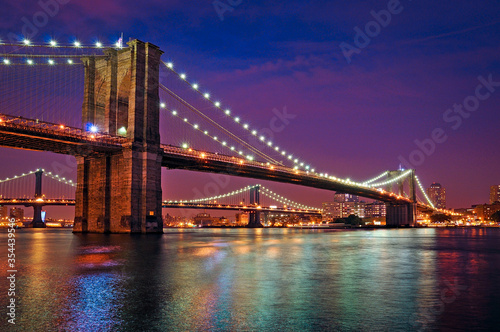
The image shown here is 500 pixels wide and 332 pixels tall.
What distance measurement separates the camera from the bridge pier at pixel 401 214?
125400mm

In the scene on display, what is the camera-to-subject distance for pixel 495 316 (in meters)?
7.97

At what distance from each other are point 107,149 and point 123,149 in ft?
5.57

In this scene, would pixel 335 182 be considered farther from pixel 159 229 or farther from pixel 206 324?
pixel 206 324

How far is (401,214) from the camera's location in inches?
5022

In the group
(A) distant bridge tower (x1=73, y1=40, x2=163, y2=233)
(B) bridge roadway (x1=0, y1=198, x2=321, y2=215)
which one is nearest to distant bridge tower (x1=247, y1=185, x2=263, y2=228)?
(B) bridge roadway (x1=0, y1=198, x2=321, y2=215)

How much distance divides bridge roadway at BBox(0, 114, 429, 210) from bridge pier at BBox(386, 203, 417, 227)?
1863 inches

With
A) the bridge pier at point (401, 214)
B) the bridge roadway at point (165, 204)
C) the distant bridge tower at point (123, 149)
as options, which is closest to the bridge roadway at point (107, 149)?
the distant bridge tower at point (123, 149)

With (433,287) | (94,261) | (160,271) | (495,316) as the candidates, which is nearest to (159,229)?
(94,261)

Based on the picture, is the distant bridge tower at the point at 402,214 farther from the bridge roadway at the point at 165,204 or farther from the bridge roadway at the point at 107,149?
the bridge roadway at the point at 107,149

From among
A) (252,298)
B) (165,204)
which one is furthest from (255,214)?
(252,298)

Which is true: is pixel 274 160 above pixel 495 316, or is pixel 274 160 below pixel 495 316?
above

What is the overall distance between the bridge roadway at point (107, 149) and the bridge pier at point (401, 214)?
47321mm

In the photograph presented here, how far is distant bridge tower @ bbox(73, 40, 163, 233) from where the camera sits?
46312 mm

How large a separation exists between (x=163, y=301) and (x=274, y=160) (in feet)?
259
